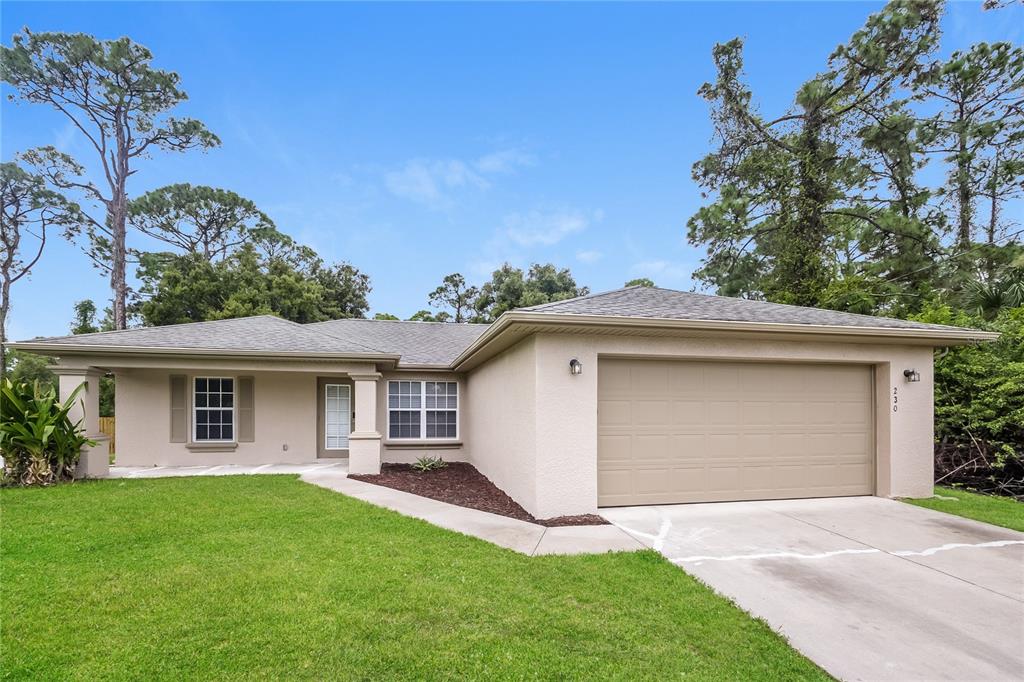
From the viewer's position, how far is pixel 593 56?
13.7 meters

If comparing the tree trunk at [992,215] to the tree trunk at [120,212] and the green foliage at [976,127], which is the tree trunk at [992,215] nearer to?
the green foliage at [976,127]

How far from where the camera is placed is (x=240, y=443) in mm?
11352

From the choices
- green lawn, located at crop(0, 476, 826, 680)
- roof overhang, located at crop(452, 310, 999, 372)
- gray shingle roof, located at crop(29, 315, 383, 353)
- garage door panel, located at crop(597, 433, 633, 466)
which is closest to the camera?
green lawn, located at crop(0, 476, 826, 680)

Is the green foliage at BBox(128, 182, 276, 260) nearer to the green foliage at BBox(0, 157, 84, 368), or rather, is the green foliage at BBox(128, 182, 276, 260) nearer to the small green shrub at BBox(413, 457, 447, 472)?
the green foliage at BBox(0, 157, 84, 368)

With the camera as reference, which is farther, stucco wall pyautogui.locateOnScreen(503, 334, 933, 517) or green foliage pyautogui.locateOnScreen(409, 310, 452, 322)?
green foliage pyautogui.locateOnScreen(409, 310, 452, 322)

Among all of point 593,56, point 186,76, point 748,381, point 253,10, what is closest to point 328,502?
point 748,381

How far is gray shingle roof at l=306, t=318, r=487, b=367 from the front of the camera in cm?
1271

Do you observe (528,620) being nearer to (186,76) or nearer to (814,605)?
(814,605)

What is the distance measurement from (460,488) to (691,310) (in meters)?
5.22

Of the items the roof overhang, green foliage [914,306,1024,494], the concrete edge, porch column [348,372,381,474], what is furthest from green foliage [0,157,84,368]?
green foliage [914,306,1024,494]

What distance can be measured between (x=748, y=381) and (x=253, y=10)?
13.6 meters

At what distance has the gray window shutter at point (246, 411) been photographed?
1135cm

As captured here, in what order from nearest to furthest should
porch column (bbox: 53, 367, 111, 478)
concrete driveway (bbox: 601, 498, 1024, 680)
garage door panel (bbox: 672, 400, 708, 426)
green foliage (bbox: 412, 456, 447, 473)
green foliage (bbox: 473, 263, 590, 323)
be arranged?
concrete driveway (bbox: 601, 498, 1024, 680), garage door panel (bbox: 672, 400, 708, 426), porch column (bbox: 53, 367, 111, 478), green foliage (bbox: 412, 456, 447, 473), green foliage (bbox: 473, 263, 590, 323)

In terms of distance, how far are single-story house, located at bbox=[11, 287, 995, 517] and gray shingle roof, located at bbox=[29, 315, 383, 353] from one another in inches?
2.5
